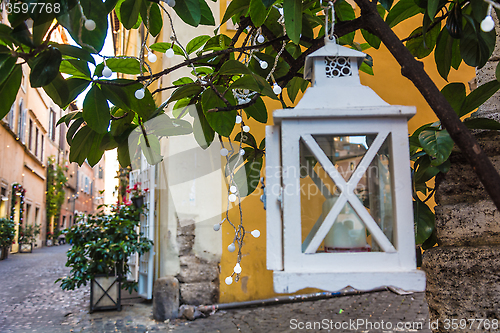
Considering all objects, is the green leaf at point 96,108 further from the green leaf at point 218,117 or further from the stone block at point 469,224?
the stone block at point 469,224

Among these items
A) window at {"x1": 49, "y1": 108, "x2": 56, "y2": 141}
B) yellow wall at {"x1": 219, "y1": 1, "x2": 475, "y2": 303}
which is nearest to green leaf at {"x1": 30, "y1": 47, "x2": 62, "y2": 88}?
yellow wall at {"x1": 219, "y1": 1, "x2": 475, "y2": 303}

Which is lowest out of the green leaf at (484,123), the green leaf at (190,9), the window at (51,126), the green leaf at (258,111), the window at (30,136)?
the green leaf at (484,123)

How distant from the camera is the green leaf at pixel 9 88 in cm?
82

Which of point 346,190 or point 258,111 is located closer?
point 346,190

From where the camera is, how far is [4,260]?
9633 mm

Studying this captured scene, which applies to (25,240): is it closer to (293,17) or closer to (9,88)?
(9,88)

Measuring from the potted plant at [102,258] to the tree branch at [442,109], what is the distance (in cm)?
391

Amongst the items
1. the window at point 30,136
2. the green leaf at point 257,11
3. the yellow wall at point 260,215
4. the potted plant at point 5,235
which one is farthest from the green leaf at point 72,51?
the window at point 30,136

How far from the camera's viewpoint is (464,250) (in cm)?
118

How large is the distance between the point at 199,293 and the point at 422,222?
10.5 ft

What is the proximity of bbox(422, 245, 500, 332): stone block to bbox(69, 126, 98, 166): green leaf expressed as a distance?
1.13 metres

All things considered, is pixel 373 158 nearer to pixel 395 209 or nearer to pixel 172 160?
pixel 395 209

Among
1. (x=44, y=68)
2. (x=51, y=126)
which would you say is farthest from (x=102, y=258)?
(x=51, y=126)

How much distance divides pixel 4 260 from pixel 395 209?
11.2 m
